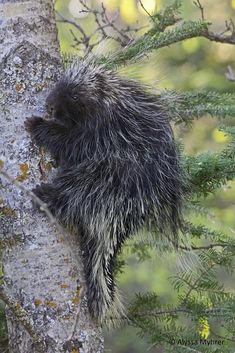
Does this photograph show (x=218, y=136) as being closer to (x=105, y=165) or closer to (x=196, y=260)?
(x=196, y=260)

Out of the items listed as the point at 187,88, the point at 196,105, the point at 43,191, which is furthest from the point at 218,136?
the point at 43,191

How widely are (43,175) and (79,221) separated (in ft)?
0.61

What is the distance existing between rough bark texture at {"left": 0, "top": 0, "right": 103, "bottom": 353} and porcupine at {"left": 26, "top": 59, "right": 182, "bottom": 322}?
5 cm

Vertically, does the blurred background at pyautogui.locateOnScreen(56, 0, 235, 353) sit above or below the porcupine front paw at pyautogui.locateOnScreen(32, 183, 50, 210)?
above

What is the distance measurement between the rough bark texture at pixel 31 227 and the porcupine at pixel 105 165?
55 mm

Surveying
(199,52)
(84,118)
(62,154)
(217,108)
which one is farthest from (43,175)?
(199,52)

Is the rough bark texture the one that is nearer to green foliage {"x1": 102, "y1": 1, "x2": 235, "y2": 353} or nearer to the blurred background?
green foliage {"x1": 102, "y1": 1, "x2": 235, "y2": 353}

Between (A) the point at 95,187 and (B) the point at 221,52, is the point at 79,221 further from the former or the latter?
(B) the point at 221,52

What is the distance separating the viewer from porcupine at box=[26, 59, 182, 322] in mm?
2322

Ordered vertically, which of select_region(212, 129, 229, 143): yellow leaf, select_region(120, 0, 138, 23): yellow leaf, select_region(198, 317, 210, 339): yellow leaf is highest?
select_region(120, 0, 138, 23): yellow leaf

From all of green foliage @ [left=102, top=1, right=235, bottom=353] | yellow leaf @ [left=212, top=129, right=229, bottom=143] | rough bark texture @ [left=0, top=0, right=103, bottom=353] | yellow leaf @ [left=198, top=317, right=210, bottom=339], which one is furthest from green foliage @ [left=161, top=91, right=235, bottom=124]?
yellow leaf @ [left=212, top=129, right=229, bottom=143]

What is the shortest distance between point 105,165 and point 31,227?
0.41 metres

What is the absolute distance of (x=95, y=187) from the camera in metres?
2.44

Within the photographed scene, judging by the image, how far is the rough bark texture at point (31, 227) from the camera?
6.89 ft
